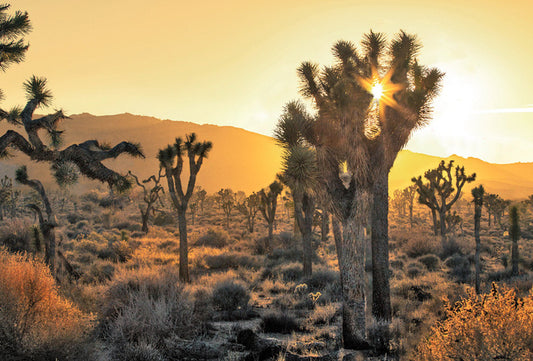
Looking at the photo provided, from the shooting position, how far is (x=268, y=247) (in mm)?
30766

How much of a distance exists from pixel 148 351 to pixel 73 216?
44307 mm

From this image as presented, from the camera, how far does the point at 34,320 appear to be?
6.26m

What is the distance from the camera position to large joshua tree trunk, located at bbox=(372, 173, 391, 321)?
411 inches

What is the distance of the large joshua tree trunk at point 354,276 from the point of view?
8.45m

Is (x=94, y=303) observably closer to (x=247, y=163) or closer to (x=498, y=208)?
(x=498, y=208)

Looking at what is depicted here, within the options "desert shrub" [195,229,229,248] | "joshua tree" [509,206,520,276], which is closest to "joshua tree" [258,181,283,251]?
"desert shrub" [195,229,229,248]

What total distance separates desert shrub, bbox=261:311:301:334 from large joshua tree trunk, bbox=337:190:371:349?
235 centimetres

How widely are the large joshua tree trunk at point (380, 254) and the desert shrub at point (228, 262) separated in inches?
491

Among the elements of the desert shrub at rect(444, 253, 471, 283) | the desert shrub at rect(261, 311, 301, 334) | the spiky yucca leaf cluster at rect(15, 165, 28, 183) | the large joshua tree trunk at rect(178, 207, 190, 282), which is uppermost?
the spiky yucca leaf cluster at rect(15, 165, 28, 183)

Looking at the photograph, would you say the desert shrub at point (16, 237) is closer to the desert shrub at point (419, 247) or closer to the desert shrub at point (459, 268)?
the desert shrub at point (459, 268)

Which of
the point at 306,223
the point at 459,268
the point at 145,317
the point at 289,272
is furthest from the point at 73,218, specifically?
the point at 145,317

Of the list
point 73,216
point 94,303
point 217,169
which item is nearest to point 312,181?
point 94,303

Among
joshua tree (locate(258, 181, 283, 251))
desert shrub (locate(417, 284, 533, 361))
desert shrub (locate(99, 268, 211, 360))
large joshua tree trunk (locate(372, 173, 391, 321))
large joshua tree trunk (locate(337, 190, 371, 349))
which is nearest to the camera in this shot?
desert shrub (locate(417, 284, 533, 361))

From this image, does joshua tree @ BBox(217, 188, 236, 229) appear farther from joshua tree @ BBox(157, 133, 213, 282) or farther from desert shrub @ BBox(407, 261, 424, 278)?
joshua tree @ BBox(157, 133, 213, 282)
